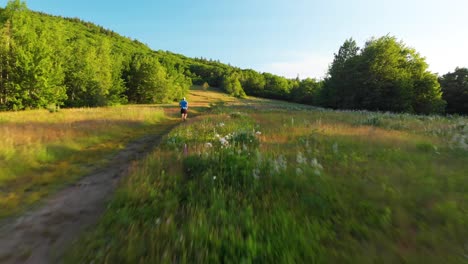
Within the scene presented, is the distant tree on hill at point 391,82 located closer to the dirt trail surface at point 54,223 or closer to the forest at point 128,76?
the forest at point 128,76

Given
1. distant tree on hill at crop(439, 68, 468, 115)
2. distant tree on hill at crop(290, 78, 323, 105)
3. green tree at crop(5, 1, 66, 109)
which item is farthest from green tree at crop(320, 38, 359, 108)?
green tree at crop(5, 1, 66, 109)

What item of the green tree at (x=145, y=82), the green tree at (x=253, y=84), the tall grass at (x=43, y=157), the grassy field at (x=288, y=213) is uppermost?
the green tree at (x=253, y=84)

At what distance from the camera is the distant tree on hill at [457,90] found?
44.8 meters

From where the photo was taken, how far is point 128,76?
5744 centimetres

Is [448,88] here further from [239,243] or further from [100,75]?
[100,75]

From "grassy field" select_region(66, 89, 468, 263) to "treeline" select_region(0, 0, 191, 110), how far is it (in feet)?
91.4

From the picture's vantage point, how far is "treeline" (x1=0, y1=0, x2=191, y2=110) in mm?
26277

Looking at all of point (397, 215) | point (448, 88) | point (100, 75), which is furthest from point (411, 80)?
point (100, 75)

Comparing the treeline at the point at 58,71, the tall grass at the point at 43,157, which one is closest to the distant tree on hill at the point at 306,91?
the treeline at the point at 58,71

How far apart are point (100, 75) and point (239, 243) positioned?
48.3 metres

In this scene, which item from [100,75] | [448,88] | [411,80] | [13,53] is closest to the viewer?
[13,53]

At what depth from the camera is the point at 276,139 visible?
7637mm

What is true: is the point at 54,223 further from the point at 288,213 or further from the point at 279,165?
the point at 279,165

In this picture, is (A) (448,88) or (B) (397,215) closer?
(B) (397,215)
